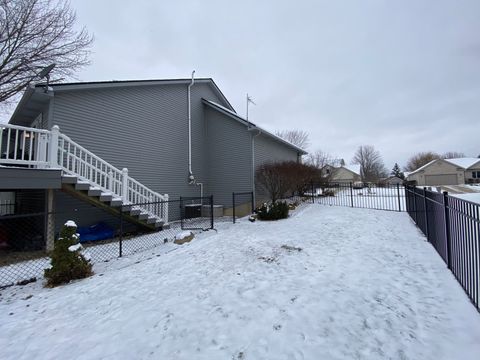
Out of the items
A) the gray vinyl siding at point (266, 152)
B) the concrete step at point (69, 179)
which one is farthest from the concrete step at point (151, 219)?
the gray vinyl siding at point (266, 152)

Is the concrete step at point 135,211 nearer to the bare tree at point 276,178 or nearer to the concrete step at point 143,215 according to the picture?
the concrete step at point 143,215

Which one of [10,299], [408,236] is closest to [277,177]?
[408,236]

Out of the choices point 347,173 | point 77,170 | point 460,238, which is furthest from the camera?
point 347,173

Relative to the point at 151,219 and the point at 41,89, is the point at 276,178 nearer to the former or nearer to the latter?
the point at 151,219

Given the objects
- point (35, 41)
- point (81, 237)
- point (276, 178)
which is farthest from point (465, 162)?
point (35, 41)

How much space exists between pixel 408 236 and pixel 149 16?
1407 cm

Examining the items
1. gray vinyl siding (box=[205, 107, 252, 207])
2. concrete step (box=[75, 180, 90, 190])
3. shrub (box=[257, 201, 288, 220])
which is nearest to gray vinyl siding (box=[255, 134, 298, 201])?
gray vinyl siding (box=[205, 107, 252, 207])

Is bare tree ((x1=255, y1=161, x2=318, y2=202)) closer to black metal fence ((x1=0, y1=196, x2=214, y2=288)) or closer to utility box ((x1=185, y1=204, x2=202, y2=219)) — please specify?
utility box ((x1=185, y1=204, x2=202, y2=219))

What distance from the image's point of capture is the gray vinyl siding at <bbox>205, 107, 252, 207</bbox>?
12703mm

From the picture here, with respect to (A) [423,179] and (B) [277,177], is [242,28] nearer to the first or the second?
(B) [277,177]

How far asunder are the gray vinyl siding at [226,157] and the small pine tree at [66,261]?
8541mm

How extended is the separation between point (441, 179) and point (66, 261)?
2203 inches

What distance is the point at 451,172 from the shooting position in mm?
44031

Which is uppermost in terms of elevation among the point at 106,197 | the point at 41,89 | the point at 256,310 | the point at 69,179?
the point at 41,89
